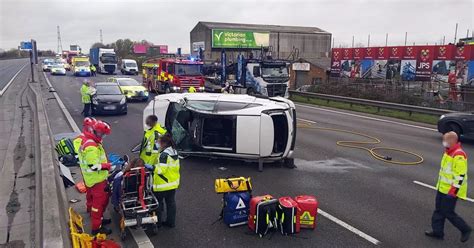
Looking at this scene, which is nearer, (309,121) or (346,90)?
(309,121)

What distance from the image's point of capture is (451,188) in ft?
19.5

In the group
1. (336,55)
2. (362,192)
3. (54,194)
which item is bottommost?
(362,192)

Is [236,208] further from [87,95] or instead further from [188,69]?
[188,69]

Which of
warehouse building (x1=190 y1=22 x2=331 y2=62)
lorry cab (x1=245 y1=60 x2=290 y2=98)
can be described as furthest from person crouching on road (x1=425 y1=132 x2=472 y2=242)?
warehouse building (x1=190 y1=22 x2=331 y2=62)

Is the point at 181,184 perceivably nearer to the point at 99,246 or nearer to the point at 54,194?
the point at 54,194

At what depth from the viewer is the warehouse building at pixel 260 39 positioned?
52.3m

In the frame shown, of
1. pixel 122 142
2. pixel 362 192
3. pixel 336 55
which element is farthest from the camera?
pixel 336 55

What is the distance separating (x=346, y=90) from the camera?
28.9 m

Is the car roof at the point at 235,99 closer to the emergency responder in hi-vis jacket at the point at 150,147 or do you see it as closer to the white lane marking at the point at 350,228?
the emergency responder in hi-vis jacket at the point at 150,147

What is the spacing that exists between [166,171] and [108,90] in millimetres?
13866

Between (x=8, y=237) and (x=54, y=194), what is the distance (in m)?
0.87

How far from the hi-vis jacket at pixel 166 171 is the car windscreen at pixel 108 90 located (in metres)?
13.3

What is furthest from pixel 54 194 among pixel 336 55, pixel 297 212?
pixel 336 55

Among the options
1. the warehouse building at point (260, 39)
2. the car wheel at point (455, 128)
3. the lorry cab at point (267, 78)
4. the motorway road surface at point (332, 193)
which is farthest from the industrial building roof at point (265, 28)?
the motorway road surface at point (332, 193)
